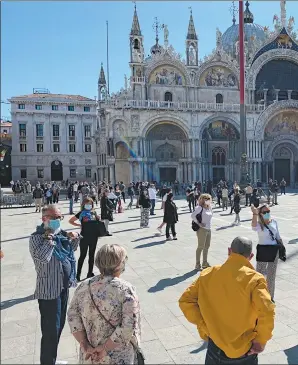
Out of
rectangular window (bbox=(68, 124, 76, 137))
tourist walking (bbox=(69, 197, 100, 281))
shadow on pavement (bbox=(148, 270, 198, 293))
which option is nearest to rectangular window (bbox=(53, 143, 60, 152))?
rectangular window (bbox=(68, 124, 76, 137))

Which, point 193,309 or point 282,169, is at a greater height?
point 282,169

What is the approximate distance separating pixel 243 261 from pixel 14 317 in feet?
13.1

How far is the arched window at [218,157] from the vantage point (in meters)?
38.7

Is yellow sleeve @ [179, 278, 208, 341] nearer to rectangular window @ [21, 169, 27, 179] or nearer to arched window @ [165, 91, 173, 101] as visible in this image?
arched window @ [165, 91, 173, 101]

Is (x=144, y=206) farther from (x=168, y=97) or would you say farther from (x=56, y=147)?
(x=56, y=147)

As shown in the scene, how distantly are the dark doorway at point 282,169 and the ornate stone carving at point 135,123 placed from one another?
59.5 feet

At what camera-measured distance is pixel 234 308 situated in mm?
2627

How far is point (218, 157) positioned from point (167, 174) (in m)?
6.78

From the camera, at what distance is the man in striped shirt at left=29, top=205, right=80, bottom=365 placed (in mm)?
3465

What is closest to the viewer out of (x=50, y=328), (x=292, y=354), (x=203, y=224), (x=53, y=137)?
(x=50, y=328)

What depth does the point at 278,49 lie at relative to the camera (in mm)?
39281

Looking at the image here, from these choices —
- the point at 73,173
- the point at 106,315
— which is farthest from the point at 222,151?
the point at 106,315

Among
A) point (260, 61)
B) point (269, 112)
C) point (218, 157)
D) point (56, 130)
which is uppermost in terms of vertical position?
point (260, 61)

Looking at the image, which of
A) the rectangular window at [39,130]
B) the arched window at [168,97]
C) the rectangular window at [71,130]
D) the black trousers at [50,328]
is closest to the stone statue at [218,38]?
the arched window at [168,97]
